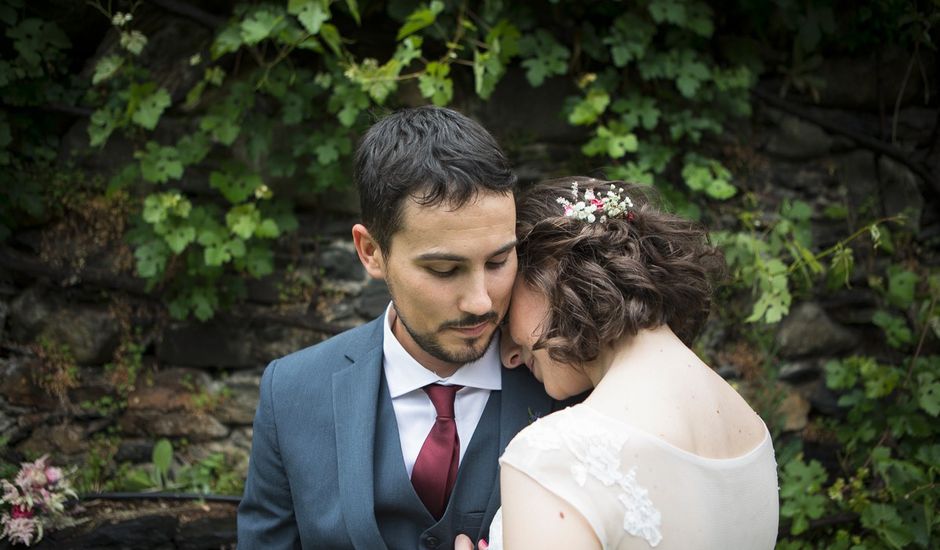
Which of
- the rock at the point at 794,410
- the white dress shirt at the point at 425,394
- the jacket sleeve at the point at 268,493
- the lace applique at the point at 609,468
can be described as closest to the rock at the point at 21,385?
the jacket sleeve at the point at 268,493

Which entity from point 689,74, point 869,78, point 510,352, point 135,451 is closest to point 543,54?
point 689,74

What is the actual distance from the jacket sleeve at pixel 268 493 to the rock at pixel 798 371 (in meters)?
2.62

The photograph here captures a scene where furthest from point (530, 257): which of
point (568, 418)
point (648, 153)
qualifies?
point (648, 153)

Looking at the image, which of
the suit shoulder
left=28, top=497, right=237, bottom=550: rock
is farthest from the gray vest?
left=28, top=497, right=237, bottom=550: rock

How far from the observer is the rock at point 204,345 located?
3900 millimetres

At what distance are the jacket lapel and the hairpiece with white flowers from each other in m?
0.67

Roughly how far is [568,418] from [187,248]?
2536 mm

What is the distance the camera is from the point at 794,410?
4.05m

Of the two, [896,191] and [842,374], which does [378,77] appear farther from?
[896,191]

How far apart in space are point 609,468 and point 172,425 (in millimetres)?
2745

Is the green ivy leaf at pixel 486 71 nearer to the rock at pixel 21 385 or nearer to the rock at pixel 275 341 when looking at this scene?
the rock at pixel 275 341

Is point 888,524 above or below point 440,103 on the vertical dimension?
below

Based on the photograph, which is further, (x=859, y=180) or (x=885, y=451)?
(x=859, y=180)

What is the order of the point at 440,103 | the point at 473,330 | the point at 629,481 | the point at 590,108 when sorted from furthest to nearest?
1. the point at 590,108
2. the point at 440,103
3. the point at 473,330
4. the point at 629,481
